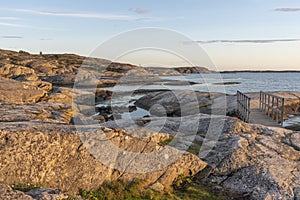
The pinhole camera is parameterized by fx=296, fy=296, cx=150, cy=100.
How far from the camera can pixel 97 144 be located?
30.6 feet

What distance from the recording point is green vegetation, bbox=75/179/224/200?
8430 mm

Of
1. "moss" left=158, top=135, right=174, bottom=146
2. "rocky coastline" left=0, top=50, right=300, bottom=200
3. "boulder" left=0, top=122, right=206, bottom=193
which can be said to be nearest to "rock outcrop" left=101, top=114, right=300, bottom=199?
"rocky coastline" left=0, top=50, right=300, bottom=200

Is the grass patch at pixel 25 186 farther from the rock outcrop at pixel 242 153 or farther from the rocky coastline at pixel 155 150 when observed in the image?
the rock outcrop at pixel 242 153

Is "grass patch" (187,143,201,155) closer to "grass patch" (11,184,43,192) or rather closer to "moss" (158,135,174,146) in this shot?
"moss" (158,135,174,146)

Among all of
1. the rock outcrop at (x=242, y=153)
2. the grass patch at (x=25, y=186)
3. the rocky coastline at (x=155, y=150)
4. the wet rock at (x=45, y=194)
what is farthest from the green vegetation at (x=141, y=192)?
the wet rock at (x=45, y=194)

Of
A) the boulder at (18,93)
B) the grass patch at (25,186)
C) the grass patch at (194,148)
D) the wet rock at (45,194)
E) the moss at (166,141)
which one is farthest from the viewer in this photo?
the boulder at (18,93)

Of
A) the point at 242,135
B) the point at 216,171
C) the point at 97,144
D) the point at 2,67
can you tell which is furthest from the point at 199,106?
the point at 2,67

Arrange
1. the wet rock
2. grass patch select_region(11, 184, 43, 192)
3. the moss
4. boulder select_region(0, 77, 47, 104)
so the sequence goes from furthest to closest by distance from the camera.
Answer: boulder select_region(0, 77, 47, 104), the moss, grass patch select_region(11, 184, 43, 192), the wet rock

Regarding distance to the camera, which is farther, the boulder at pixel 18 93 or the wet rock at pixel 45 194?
the boulder at pixel 18 93

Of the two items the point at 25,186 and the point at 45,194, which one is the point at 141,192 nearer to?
the point at 45,194

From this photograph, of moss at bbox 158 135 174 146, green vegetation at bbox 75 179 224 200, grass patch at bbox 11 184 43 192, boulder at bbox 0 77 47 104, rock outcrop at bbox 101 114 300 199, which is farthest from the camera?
boulder at bbox 0 77 47 104

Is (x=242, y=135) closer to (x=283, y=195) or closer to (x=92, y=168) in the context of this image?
(x=283, y=195)

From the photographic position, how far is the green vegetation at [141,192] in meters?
8.43

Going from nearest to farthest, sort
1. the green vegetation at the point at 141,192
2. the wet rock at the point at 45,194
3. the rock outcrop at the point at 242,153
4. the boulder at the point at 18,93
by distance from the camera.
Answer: the wet rock at the point at 45,194, the green vegetation at the point at 141,192, the rock outcrop at the point at 242,153, the boulder at the point at 18,93
